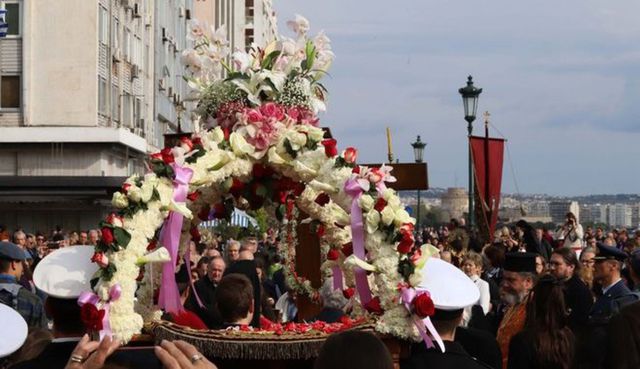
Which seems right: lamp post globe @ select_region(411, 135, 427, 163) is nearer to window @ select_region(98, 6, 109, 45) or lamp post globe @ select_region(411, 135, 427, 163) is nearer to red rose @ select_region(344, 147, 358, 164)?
window @ select_region(98, 6, 109, 45)

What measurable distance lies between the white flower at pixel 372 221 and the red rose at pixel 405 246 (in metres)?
0.21

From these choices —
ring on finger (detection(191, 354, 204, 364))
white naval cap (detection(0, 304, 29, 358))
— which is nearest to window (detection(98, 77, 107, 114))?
white naval cap (detection(0, 304, 29, 358))

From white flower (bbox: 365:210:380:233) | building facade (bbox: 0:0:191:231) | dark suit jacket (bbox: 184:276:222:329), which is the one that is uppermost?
building facade (bbox: 0:0:191:231)

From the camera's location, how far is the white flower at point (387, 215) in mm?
7914

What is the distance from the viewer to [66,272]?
6.91m

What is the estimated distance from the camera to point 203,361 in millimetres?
4254

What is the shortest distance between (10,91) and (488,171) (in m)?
26.3

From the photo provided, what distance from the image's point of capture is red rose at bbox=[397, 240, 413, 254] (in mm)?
7809

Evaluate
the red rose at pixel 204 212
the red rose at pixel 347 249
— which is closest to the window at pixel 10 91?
the red rose at pixel 204 212

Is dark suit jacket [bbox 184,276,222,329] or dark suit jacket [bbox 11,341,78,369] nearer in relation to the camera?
dark suit jacket [bbox 11,341,78,369]

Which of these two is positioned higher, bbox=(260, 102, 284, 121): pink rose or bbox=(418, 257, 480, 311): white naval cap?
bbox=(260, 102, 284, 121): pink rose

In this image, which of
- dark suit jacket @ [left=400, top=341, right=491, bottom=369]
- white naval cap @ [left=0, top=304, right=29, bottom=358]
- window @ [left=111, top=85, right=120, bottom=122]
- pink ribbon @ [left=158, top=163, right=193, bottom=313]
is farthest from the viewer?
window @ [left=111, top=85, right=120, bottom=122]

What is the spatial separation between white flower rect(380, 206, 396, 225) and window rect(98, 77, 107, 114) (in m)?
37.4

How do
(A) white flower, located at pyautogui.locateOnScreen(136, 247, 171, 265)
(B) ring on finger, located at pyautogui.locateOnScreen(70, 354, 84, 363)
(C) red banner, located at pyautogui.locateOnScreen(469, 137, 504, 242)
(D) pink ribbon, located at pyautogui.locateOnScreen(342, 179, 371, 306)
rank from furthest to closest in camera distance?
(C) red banner, located at pyautogui.locateOnScreen(469, 137, 504, 242), (D) pink ribbon, located at pyautogui.locateOnScreen(342, 179, 371, 306), (A) white flower, located at pyautogui.locateOnScreen(136, 247, 171, 265), (B) ring on finger, located at pyautogui.locateOnScreen(70, 354, 84, 363)
